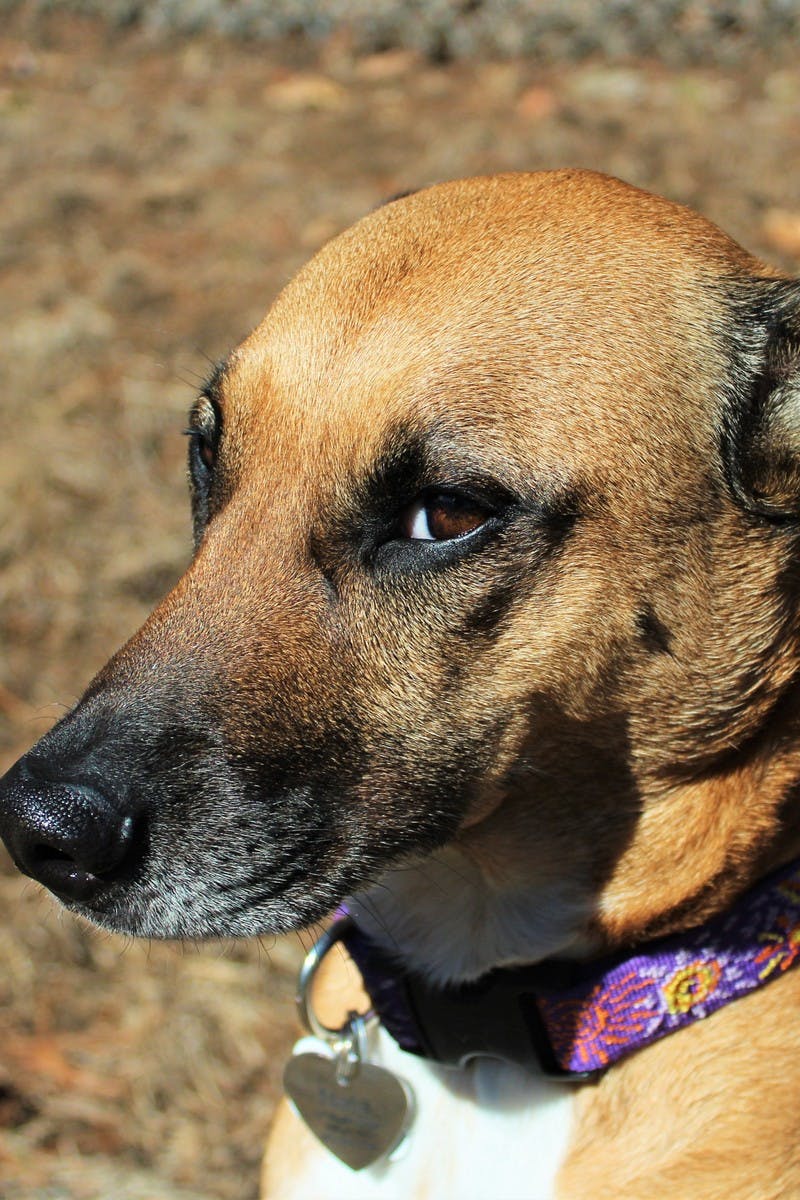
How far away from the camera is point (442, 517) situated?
7.53 feet

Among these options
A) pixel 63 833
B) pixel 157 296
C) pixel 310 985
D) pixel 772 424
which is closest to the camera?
pixel 63 833

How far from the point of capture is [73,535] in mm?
5348

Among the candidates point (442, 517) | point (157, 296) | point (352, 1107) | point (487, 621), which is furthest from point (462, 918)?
point (157, 296)

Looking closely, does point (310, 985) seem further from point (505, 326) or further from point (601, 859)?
point (505, 326)

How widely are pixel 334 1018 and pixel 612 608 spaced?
119 centimetres

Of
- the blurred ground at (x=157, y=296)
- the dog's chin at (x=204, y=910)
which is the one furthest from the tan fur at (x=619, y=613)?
the blurred ground at (x=157, y=296)

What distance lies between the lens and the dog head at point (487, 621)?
225 cm

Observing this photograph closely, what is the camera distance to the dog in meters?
2.25

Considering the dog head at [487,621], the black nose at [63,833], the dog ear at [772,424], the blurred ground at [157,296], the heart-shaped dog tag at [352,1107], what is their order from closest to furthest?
the black nose at [63,833]
the dog head at [487,621]
the dog ear at [772,424]
the heart-shaped dog tag at [352,1107]
the blurred ground at [157,296]

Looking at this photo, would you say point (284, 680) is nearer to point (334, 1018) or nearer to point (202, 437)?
point (202, 437)

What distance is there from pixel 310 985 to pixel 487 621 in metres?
0.92

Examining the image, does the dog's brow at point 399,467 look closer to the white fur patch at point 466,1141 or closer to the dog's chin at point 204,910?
the dog's chin at point 204,910

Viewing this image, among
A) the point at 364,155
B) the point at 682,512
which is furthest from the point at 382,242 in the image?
the point at 364,155

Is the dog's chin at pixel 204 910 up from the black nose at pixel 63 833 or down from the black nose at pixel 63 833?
down
